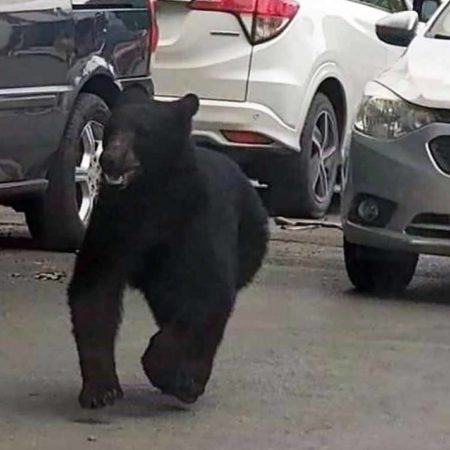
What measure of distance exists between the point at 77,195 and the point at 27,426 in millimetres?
3931

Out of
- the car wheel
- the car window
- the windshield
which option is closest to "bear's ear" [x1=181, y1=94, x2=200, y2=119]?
the car wheel

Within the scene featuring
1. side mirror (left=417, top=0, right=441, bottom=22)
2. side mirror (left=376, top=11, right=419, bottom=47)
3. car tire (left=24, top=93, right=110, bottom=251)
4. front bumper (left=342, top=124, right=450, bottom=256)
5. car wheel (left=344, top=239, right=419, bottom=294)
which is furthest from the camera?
side mirror (left=417, top=0, right=441, bottom=22)

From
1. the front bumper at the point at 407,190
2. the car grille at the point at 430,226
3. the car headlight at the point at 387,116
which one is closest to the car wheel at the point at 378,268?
the front bumper at the point at 407,190

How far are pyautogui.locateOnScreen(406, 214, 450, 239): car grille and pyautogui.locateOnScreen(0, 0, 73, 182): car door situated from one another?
1.85 m

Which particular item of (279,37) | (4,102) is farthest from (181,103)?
(279,37)

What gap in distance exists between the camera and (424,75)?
29.4 ft

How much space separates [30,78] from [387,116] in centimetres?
171

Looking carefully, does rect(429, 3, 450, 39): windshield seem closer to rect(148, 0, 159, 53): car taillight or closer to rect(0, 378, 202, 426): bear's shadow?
rect(148, 0, 159, 53): car taillight

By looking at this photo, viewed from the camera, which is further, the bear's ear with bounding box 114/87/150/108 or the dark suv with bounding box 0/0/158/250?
the dark suv with bounding box 0/0/158/250

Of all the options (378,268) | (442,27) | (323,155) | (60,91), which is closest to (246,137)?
(323,155)

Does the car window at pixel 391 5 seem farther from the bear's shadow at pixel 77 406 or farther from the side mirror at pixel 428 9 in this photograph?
the bear's shadow at pixel 77 406

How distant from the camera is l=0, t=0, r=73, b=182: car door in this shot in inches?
347

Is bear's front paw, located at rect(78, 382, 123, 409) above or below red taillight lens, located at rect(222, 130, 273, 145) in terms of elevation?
above

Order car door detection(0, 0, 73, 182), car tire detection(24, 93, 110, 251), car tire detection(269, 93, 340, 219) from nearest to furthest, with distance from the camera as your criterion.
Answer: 1. car door detection(0, 0, 73, 182)
2. car tire detection(24, 93, 110, 251)
3. car tire detection(269, 93, 340, 219)
